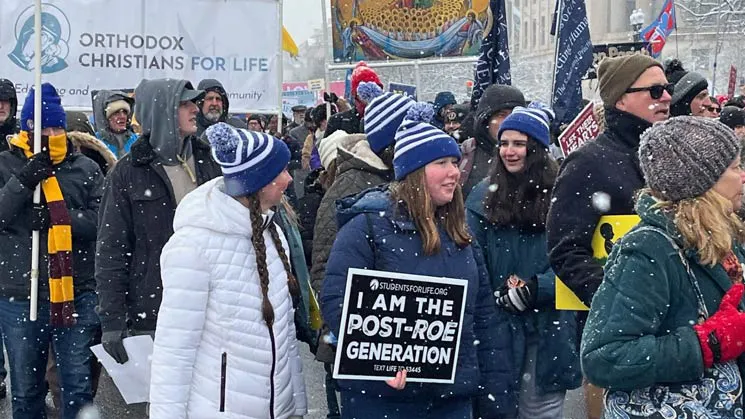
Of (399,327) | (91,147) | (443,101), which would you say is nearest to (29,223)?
(91,147)

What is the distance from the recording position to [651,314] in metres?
2.93

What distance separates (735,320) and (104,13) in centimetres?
677

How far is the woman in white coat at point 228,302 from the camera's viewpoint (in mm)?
3844

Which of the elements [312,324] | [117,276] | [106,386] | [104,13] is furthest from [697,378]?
[104,13]

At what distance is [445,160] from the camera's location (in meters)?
4.04

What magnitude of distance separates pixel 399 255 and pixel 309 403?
4007 mm

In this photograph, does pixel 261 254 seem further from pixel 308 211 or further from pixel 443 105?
pixel 443 105

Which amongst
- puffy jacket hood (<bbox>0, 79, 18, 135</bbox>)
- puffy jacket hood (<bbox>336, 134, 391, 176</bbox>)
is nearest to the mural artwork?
puffy jacket hood (<bbox>0, 79, 18, 135</bbox>)

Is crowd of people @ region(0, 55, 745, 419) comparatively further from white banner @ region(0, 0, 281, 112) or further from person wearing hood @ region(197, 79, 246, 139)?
white banner @ region(0, 0, 281, 112)

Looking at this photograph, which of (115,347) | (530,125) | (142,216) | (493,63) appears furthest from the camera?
(493,63)

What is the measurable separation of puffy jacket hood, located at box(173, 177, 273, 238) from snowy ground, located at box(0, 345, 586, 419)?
3539mm

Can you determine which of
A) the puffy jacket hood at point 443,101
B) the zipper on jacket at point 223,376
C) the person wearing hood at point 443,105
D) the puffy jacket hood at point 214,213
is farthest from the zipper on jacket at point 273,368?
the puffy jacket hood at point 443,101

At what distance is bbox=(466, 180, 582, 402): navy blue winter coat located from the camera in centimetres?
484

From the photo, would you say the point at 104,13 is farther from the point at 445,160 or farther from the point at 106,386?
the point at 445,160
